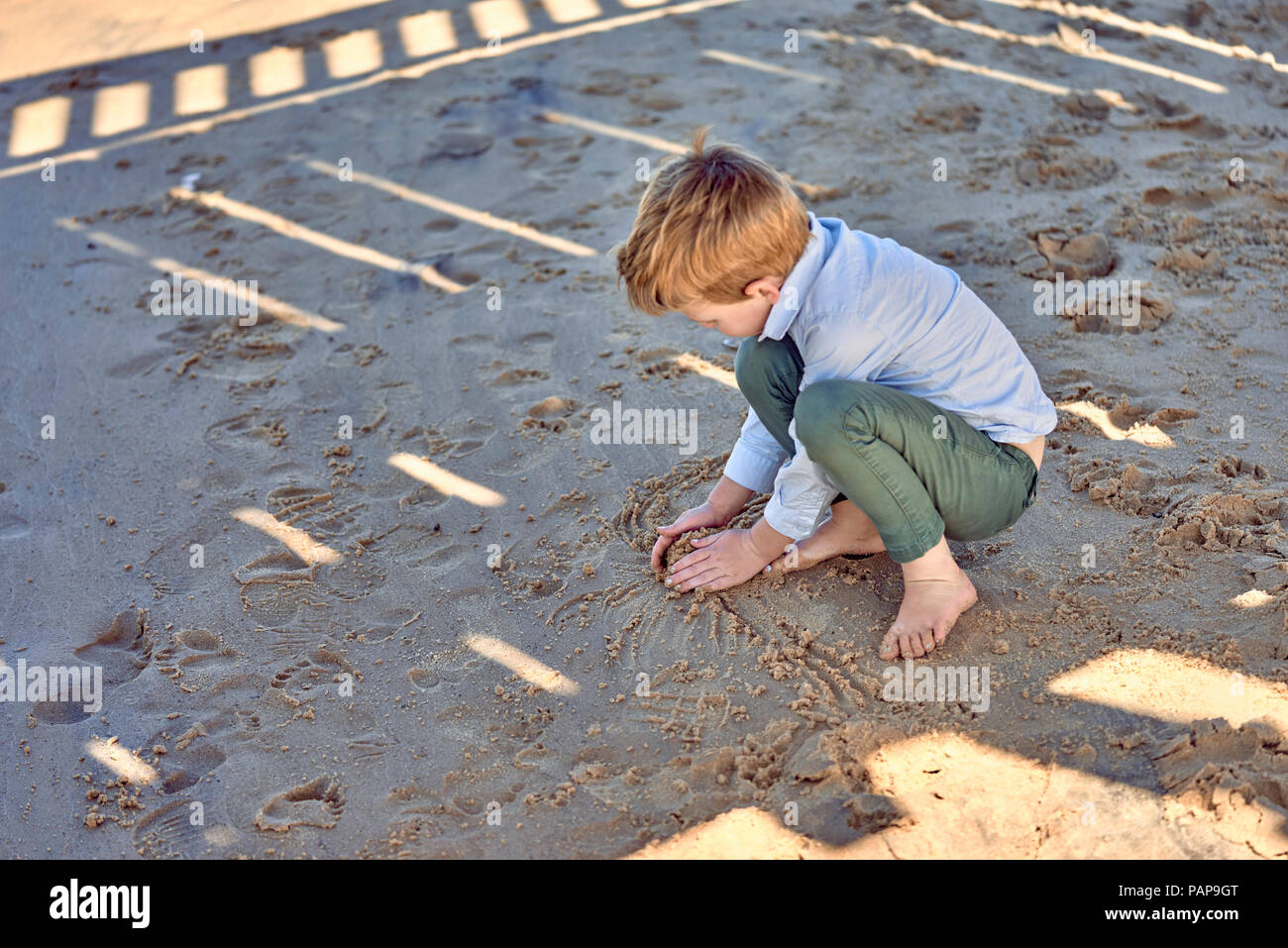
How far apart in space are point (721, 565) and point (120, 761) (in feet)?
4.10

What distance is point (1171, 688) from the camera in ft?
6.51

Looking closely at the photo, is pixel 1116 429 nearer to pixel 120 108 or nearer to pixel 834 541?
pixel 834 541

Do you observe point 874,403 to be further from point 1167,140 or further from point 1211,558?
point 1167,140

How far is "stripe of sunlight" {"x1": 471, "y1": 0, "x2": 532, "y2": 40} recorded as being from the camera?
221 inches

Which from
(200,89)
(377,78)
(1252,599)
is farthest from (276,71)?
(1252,599)

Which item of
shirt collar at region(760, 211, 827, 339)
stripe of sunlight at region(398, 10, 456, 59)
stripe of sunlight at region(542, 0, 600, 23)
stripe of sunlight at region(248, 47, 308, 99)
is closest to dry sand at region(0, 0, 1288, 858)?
stripe of sunlight at region(248, 47, 308, 99)

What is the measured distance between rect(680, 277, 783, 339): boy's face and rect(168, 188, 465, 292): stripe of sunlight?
176 centimetres

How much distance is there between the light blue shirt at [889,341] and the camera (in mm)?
2014

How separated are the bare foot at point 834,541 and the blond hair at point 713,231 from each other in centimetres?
59

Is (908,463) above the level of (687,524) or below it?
above

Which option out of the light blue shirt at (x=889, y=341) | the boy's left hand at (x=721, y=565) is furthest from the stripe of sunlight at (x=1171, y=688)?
the boy's left hand at (x=721, y=565)
